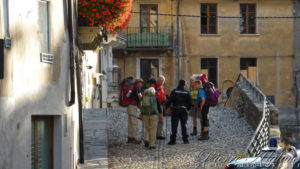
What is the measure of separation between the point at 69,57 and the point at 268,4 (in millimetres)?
26269

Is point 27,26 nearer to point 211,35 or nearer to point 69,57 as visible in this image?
point 69,57

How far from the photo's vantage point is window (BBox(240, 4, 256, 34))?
122ft

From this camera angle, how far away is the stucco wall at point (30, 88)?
911 cm

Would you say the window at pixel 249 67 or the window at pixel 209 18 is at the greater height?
the window at pixel 209 18

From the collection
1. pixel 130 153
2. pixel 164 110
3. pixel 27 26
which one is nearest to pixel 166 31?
pixel 164 110

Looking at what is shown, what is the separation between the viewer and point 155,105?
1548cm

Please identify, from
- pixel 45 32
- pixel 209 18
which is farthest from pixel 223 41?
pixel 45 32

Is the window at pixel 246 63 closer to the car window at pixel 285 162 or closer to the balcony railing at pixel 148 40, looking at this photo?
the balcony railing at pixel 148 40

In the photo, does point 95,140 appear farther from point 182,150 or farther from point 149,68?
point 149,68

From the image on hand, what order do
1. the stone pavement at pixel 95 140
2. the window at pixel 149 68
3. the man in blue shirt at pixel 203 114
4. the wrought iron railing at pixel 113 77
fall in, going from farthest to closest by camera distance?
the window at pixel 149 68
the wrought iron railing at pixel 113 77
the man in blue shirt at pixel 203 114
the stone pavement at pixel 95 140

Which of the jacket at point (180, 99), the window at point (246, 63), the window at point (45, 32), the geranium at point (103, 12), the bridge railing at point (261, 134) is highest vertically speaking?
the geranium at point (103, 12)

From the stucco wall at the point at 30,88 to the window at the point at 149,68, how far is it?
79.8 feet

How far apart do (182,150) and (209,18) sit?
884 inches

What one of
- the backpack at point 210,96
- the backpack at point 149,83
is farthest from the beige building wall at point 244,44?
the backpack at point 149,83
